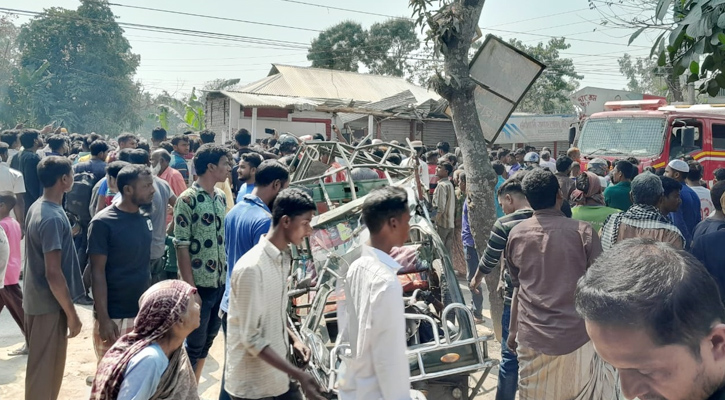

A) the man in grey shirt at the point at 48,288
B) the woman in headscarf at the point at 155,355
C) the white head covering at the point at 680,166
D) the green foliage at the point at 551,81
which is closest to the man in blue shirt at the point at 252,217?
the man in grey shirt at the point at 48,288

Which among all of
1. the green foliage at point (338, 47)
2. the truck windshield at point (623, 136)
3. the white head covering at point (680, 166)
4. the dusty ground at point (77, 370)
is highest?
the green foliage at point (338, 47)

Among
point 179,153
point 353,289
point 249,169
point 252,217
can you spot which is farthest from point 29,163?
point 353,289

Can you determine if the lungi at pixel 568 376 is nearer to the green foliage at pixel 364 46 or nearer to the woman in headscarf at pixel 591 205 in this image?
the woman in headscarf at pixel 591 205

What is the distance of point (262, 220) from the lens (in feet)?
12.3

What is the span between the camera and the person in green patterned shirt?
424 centimetres

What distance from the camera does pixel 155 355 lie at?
221 centimetres

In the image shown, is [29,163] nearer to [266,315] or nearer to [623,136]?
[266,315]

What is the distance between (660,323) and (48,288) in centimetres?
387

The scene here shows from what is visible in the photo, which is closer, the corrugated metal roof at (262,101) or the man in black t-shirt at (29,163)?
the man in black t-shirt at (29,163)

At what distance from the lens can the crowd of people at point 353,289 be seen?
3.54 ft

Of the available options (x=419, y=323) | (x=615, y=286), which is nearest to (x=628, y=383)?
(x=615, y=286)

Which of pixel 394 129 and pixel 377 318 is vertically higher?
pixel 394 129

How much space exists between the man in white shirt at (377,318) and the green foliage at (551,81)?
3066 centimetres

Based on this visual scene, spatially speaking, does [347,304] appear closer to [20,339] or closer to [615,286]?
[615,286]
